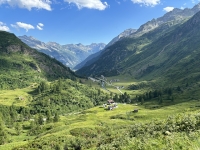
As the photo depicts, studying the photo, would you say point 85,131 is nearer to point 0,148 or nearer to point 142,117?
point 0,148

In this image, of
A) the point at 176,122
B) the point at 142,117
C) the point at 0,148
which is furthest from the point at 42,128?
the point at 176,122

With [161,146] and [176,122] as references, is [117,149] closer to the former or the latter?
[161,146]

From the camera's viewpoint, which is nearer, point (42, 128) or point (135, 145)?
point (135, 145)

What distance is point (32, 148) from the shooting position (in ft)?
325

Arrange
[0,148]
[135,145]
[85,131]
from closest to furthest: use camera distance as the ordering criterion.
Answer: [135,145], [0,148], [85,131]

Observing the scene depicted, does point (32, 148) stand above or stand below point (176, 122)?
below

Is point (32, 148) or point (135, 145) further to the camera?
point (32, 148)

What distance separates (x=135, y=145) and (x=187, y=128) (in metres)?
11.7

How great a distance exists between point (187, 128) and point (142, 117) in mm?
163293

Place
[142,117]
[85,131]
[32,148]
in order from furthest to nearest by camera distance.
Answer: [142,117] < [85,131] < [32,148]

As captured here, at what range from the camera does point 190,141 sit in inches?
1159

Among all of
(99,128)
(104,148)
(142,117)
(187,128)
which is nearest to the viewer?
(104,148)

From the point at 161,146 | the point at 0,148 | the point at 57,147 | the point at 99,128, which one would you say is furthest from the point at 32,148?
the point at 161,146

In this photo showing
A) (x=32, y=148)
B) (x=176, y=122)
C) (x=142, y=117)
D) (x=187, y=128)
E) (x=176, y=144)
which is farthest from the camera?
(x=142, y=117)
